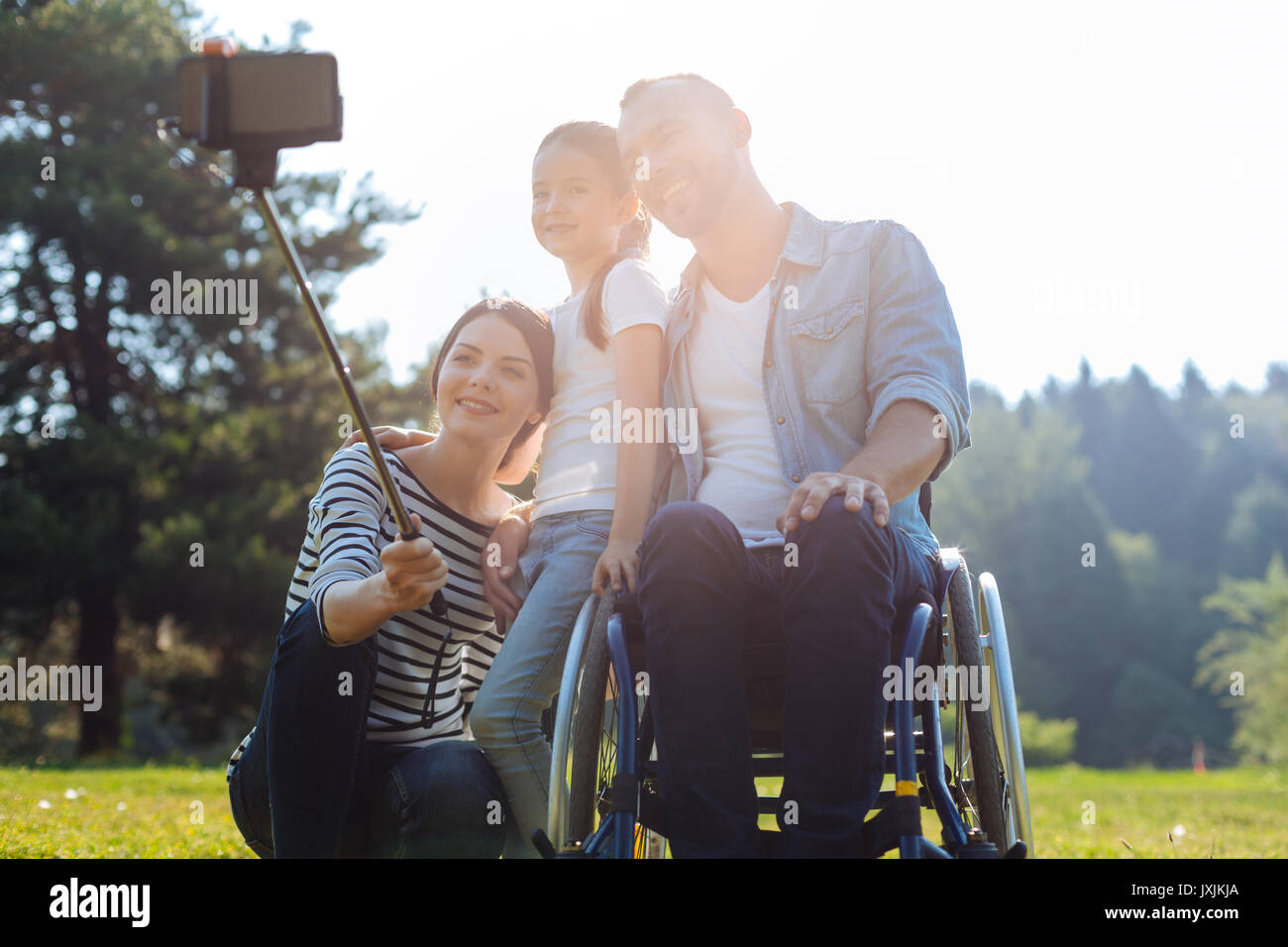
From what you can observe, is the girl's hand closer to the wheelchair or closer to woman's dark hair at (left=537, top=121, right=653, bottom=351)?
the wheelchair

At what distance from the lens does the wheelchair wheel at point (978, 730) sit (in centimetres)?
218

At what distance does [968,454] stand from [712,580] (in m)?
51.6

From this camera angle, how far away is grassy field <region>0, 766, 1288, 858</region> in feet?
14.1

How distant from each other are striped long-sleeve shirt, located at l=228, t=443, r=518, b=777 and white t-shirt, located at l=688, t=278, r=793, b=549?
62cm

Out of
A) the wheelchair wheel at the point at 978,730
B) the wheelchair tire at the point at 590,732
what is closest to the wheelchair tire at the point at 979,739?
the wheelchair wheel at the point at 978,730

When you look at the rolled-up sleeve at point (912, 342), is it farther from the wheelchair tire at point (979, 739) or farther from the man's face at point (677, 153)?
the man's face at point (677, 153)

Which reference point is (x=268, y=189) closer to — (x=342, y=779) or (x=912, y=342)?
(x=342, y=779)

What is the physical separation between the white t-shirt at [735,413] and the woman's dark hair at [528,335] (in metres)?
0.42

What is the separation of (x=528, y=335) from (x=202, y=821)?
3618 mm

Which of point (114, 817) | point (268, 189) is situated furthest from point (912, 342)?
point (114, 817)

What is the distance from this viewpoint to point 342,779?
2.46m

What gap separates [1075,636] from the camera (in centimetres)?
4984

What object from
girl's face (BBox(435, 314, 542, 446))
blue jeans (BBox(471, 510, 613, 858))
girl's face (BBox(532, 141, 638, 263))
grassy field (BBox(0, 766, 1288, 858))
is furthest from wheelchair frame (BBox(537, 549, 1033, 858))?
Answer: grassy field (BBox(0, 766, 1288, 858))
